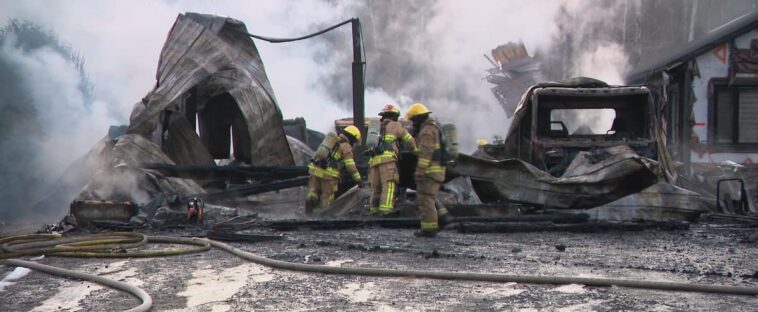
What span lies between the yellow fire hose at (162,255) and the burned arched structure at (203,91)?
19.7ft

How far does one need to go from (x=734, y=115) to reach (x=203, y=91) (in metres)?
11.4

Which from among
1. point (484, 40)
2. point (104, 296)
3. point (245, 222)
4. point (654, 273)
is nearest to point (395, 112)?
point (245, 222)

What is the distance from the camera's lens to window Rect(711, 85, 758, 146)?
19.4 meters

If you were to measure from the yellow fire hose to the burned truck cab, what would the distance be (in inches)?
236

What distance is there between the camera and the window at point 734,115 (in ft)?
63.6

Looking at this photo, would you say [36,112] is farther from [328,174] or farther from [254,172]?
[328,174]

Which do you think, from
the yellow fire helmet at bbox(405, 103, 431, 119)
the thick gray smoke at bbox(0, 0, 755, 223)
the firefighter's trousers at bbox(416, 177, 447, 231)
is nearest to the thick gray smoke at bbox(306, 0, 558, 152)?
the thick gray smoke at bbox(0, 0, 755, 223)

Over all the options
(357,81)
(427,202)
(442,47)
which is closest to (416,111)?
(427,202)

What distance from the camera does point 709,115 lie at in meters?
19.4

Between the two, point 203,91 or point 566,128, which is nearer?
point 566,128

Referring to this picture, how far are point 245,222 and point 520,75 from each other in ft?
82.3

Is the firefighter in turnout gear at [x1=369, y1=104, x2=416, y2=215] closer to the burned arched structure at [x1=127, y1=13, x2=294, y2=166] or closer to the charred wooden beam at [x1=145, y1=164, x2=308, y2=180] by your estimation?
the charred wooden beam at [x1=145, y1=164, x2=308, y2=180]

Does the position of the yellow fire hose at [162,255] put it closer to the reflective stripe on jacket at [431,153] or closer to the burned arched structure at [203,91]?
the reflective stripe on jacket at [431,153]

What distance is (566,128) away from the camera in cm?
1337
